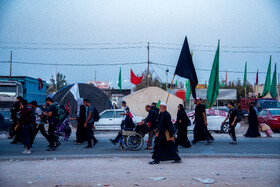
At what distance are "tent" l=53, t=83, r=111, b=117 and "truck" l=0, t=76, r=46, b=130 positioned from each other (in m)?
2.32

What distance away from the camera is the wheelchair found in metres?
10.6

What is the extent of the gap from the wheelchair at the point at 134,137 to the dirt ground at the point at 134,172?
5.41 ft

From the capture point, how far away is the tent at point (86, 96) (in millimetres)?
23312

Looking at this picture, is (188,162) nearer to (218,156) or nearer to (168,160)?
(168,160)

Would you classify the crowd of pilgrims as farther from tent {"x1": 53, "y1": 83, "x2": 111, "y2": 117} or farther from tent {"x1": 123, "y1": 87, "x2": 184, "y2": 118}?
tent {"x1": 123, "y1": 87, "x2": 184, "y2": 118}

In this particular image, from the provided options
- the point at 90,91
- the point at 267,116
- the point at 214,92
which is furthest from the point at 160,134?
the point at 90,91

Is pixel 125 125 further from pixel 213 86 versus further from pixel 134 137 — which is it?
pixel 213 86

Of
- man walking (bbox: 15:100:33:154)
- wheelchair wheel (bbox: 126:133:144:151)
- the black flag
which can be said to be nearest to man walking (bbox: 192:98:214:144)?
the black flag

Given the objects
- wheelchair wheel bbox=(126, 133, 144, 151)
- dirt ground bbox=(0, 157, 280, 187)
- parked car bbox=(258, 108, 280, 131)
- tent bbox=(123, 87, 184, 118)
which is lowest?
dirt ground bbox=(0, 157, 280, 187)

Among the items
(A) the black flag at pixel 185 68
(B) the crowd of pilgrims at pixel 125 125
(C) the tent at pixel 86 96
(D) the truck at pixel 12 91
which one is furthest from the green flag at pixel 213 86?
(D) the truck at pixel 12 91

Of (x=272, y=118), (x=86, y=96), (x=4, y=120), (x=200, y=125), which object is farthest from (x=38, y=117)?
(x=272, y=118)

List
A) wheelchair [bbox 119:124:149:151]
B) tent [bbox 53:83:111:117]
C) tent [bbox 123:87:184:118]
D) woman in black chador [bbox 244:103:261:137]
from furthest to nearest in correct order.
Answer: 1. tent [bbox 123:87:184:118]
2. tent [bbox 53:83:111:117]
3. woman in black chador [bbox 244:103:261:137]
4. wheelchair [bbox 119:124:149:151]

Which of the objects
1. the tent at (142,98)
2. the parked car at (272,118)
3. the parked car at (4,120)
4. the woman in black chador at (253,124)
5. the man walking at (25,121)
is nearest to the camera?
the man walking at (25,121)

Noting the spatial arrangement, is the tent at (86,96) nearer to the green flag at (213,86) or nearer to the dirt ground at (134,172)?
the green flag at (213,86)
